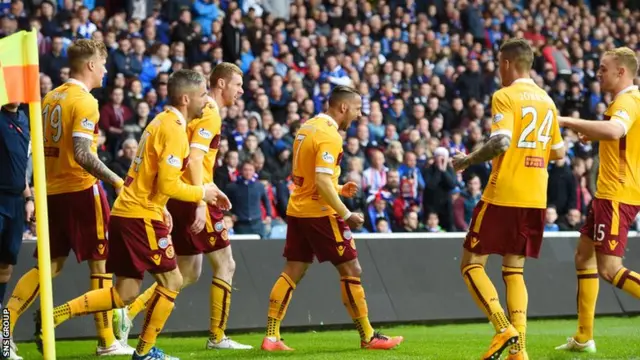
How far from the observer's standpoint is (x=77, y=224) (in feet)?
32.0

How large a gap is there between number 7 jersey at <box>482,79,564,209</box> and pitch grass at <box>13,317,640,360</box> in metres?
1.57

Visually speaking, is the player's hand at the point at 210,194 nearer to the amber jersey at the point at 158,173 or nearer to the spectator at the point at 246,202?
the amber jersey at the point at 158,173

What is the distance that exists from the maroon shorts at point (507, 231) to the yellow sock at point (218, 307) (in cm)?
284

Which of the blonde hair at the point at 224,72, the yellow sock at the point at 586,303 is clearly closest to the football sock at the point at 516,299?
the yellow sock at the point at 586,303

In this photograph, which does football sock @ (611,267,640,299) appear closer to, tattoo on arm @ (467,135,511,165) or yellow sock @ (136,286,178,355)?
tattoo on arm @ (467,135,511,165)

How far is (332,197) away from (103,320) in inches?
95.6

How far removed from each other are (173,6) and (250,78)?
264 centimetres

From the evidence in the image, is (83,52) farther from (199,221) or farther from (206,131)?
(199,221)

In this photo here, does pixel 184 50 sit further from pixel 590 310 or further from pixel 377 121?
pixel 590 310

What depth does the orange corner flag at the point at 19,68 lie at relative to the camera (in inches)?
278

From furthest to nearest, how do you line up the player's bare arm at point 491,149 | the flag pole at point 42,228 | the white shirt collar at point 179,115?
1. the white shirt collar at point 179,115
2. the player's bare arm at point 491,149
3. the flag pole at point 42,228

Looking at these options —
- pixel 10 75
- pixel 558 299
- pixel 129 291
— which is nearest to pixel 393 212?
pixel 558 299

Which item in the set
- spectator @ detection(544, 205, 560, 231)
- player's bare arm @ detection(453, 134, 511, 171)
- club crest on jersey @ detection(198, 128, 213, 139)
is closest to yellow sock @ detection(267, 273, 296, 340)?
club crest on jersey @ detection(198, 128, 213, 139)

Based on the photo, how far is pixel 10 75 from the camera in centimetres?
709
